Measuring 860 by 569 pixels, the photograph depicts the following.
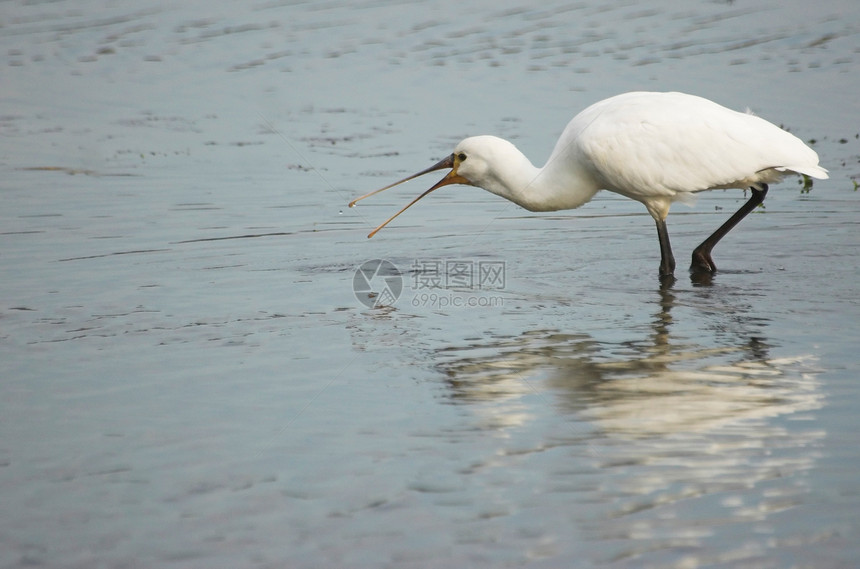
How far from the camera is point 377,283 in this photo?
8.22 metres

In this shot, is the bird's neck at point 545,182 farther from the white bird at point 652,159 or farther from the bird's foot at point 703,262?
the bird's foot at point 703,262

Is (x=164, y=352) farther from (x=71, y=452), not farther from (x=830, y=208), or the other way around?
(x=830, y=208)

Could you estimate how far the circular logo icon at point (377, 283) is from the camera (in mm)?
7762

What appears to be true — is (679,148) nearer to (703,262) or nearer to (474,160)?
(703,262)

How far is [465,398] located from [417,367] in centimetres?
62

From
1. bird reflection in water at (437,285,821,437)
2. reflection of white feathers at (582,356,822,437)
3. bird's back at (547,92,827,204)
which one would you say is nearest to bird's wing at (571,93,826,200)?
bird's back at (547,92,827,204)

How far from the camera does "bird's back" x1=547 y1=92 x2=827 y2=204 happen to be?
316 inches

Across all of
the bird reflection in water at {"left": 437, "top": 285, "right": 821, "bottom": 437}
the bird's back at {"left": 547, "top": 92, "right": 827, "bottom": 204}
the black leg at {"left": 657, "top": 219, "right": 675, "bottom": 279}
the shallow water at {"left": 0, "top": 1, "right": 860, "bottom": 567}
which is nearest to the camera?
the shallow water at {"left": 0, "top": 1, "right": 860, "bottom": 567}

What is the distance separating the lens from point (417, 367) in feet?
20.5

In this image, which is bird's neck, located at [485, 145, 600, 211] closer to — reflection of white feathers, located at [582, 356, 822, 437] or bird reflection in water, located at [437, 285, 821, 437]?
bird reflection in water, located at [437, 285, 821, 437]

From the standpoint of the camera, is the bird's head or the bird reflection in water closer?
the bird reflection in water

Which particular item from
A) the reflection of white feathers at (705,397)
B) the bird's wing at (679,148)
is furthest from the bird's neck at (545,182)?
the reflection of white feathers at (705,397)

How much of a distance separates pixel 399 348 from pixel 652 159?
8.32 ft

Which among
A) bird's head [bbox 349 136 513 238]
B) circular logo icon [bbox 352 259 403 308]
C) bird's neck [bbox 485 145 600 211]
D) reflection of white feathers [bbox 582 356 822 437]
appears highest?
bird's head [bbox 349 136 513 238]
